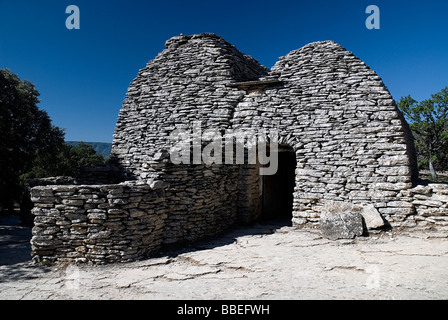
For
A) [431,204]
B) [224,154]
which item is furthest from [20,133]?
[431,204]

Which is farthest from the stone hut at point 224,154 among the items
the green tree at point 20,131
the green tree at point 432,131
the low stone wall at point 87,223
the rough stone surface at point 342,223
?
the green tree at point 432,131

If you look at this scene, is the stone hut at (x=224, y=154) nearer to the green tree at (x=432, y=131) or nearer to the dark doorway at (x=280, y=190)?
the dark doorway at (x=280, y=190)

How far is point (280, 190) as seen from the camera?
10586mm

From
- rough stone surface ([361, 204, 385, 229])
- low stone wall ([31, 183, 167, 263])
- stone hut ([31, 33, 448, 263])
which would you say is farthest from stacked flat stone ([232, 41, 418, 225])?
low stone wall ([31, 183, 167, 263])

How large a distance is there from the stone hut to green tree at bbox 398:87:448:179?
21.6 metres

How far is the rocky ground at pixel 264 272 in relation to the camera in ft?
13.2

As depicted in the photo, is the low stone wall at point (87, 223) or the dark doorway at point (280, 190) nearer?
the low stone wall at point (87, 223)

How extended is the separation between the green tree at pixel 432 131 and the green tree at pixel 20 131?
2807 cm

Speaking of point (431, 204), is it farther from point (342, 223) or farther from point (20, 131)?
point (20, 131)

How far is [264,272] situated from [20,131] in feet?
37.5

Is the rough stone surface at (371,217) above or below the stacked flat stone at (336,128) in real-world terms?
below

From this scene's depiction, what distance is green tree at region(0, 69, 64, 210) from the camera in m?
10.2

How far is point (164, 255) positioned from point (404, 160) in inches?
244

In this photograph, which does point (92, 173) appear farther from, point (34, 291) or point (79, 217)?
point (34, 291)
